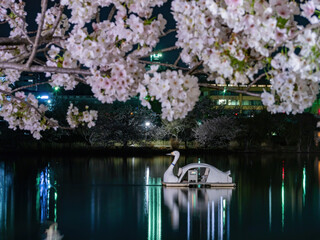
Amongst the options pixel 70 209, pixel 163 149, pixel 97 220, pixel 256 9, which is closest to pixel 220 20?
pixel 256 9

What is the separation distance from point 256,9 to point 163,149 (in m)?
43.5

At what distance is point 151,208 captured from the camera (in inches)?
A: 605

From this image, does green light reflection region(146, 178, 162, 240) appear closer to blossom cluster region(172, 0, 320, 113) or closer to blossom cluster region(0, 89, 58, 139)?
blossom cluster region(0, 89, 58, 139)

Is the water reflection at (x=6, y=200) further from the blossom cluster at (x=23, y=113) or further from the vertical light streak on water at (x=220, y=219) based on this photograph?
the blossom cluster at (x=23, y=113)

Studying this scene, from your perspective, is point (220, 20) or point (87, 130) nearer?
point (220, 20)

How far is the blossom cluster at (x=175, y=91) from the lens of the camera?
3865mm

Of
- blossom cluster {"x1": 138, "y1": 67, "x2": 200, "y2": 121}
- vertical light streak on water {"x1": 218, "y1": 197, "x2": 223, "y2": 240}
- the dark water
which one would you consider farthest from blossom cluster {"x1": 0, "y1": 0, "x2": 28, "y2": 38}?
vertical light streak on water {"x1": 218, "y1": 197, "x2": 223, "y2": 240}

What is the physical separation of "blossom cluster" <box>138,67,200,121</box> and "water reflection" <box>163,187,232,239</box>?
26.2 ft

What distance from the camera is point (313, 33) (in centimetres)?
325

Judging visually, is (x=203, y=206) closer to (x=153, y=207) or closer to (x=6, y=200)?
(x=153, y=207)

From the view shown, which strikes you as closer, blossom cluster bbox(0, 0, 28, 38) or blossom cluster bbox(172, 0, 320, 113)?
blossom cluster bbox(172, 0, 320, 113)

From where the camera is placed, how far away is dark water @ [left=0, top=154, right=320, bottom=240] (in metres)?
12.0

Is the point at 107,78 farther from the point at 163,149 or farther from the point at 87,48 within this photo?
the point at 163,149

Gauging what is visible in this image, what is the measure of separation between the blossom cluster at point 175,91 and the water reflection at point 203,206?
26.2 ft
